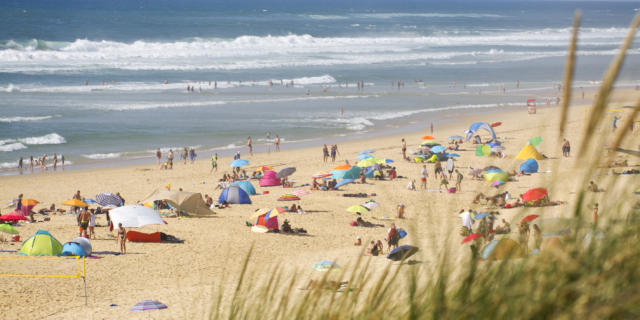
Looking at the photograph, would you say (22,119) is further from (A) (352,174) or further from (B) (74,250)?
(B) (74,250)

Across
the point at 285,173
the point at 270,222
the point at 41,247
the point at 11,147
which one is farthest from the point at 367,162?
the point at 11,147

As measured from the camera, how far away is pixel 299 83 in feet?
205

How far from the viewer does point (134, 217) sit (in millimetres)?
17938

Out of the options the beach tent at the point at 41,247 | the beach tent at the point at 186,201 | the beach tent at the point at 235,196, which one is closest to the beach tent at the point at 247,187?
the beach tent at the point at 235,196

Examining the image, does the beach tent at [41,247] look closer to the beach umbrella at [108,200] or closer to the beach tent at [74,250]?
the beach tent at [74,250]

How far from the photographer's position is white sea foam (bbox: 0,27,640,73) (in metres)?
73.6

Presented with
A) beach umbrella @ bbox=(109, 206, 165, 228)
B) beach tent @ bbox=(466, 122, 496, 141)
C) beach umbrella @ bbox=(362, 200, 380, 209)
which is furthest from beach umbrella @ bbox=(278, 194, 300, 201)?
beach tent @ bbox=(466, 122, 496, 141)

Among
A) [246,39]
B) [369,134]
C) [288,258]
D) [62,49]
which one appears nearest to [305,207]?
[288,258]

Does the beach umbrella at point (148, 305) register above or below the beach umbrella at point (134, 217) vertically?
below

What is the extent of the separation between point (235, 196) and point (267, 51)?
6902cm

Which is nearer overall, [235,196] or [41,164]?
[235,196]

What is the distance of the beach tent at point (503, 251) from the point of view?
2.38 m

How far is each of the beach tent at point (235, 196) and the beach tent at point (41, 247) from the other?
7399 millimetres

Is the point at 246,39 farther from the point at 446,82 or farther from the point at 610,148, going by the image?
the point at 610,148
